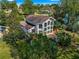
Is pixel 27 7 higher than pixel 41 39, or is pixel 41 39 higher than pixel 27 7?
pixel 27 7

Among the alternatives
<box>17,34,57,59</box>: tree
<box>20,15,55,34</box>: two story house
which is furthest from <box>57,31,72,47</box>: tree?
<box>20,15,55,34</box>: two story house

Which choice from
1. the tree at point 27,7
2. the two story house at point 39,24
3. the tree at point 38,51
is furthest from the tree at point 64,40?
the tree at point 27,7

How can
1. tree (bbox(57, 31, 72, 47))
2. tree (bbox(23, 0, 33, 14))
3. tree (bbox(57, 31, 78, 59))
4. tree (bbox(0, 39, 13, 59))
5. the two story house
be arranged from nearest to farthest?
tree (bbox(0, 39, 13, 59)) → tree (bbox(57, 31, 78, 59)) → tree (bbox(57, 31, 72, 47)) → the two story house → tree (bbox(23, 0, 33, 14))

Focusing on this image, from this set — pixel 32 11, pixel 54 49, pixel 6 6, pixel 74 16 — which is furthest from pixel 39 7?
pixel 54 49

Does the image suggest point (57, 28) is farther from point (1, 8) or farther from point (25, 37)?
point (1, 8)

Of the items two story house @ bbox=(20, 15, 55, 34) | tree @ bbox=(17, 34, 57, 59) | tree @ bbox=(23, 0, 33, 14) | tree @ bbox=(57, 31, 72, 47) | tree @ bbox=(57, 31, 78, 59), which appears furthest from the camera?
tree @ bbox=(23, 0, 33, 14)

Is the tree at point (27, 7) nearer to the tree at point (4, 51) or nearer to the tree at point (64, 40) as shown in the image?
the tree at point (64, 40)

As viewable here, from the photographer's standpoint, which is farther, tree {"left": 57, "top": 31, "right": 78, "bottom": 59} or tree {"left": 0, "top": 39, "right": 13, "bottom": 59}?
tree {"left": 57, "top": 31, "right": 78, "bottom": 59}

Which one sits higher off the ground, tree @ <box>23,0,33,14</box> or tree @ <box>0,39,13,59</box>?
tree @ <box>23,0,33,14</box>

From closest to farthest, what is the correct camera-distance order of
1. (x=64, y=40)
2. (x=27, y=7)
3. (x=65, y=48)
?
(x=65, y=48) → (x=64, y=40) → (x=27, y=7)

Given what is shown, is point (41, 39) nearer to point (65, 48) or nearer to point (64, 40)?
point (65, 48)

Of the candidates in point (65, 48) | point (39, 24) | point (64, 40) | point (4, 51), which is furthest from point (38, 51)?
point (39, 24)

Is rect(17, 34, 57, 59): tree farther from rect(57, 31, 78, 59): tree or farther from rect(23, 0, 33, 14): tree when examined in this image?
rect(23, 0, 33, 14): tree
